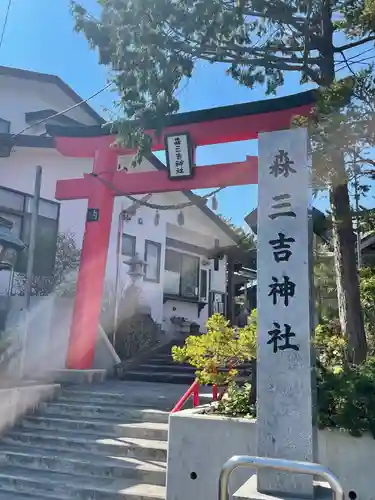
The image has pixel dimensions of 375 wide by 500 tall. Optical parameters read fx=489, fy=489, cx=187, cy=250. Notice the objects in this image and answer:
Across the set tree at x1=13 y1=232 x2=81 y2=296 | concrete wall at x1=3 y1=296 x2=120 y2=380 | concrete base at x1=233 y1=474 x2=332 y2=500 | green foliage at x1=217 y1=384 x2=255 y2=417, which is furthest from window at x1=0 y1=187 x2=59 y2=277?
concrete base at x1=233 y1=474 x2=332 y2=500

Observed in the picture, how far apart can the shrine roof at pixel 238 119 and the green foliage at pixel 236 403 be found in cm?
473

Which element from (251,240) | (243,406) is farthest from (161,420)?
(251,240)

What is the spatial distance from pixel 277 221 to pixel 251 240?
A: 15766 mm

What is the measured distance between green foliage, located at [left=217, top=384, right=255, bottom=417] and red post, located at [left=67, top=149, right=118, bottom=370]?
17.4 ft

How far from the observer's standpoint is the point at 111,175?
11023mm

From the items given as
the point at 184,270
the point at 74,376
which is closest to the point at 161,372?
the point at 74,376

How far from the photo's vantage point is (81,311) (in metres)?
10.6

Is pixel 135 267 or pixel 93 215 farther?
pixel 135 267

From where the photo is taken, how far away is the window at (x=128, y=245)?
50.8 feet

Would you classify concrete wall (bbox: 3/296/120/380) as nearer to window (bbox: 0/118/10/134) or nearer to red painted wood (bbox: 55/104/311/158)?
red painted wood (bbox: 55/104/311/158)

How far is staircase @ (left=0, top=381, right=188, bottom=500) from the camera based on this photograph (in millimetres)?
5891

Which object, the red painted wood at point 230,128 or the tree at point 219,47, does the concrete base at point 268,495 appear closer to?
the tree at point 219,47

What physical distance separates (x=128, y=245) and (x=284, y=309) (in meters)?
11.8

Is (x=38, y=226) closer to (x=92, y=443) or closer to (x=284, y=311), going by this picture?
(x=92, y=443)
